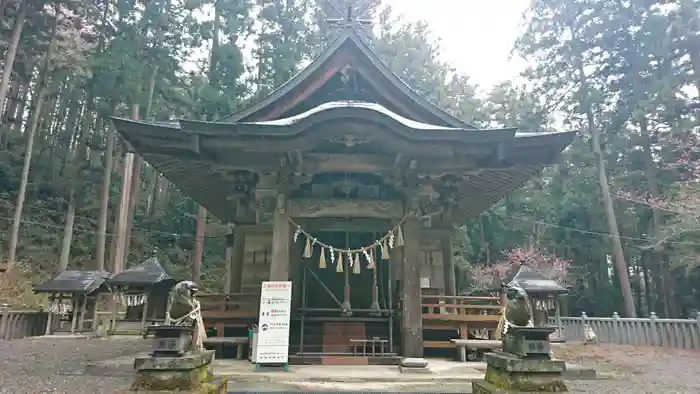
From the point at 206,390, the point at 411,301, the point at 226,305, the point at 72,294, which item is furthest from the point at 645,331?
the point at 72,294

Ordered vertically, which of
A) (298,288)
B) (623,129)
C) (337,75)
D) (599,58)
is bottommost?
(298,288)

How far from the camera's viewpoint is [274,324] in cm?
674

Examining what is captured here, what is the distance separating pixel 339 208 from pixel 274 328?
222 cm

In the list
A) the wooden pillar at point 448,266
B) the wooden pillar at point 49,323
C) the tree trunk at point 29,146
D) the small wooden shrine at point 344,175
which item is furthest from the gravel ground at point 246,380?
the tree trunk at point 29,146

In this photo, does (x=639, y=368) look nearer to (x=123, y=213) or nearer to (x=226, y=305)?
(x=226, y=305)

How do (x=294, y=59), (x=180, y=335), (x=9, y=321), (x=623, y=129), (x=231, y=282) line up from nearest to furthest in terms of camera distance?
(x=180, y=335) < (x=231, y=282) < (x=9, y=321) < (x=623, y=129) < (x=294, y=59)

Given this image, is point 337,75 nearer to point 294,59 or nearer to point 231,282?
point 231,282

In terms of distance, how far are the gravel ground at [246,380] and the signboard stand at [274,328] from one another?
2.17ft

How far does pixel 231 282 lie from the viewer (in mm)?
10773

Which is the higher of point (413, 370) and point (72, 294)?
point (72, 294)

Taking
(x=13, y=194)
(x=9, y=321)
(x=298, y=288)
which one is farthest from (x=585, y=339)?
(x=13, y=194)

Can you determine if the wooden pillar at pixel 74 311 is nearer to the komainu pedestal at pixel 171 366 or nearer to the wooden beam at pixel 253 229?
the wooden beam at pixel 253 229

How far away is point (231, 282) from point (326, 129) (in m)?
5.69

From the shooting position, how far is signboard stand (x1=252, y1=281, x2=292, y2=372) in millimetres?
6613
